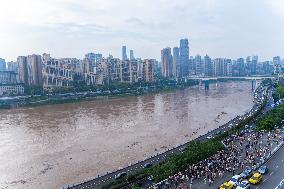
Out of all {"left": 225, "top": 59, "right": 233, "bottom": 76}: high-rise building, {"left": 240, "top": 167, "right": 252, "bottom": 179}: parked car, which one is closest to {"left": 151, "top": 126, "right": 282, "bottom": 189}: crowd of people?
{"left": 240, "top": 167, "right": 252, "bottom": 179}: parked car

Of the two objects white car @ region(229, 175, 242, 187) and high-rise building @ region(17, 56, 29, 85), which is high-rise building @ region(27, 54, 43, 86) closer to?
high-rise building @ region(17, 56, 29, 85)

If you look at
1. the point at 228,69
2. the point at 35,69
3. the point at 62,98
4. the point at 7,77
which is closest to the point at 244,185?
the point at 62,98

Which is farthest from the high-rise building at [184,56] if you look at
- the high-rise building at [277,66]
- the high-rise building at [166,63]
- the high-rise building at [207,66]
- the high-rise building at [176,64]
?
the high-rise building at [277,66]

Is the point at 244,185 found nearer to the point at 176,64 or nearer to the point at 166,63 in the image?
the point at 166,63

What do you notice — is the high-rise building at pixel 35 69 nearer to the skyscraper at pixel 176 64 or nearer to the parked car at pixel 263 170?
the skyscraper at pixel 176 64

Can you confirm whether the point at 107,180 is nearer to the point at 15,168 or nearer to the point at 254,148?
the point at 15,168

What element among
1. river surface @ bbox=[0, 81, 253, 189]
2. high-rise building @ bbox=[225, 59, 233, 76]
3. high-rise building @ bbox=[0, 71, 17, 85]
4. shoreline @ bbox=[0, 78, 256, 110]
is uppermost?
high-rise building @ bbox=[225, 59, 233, 76]
